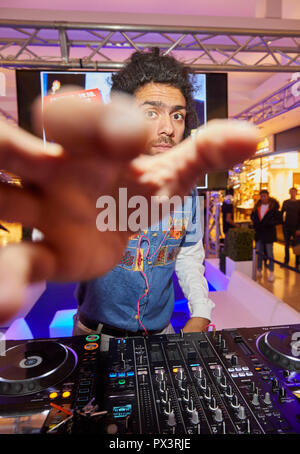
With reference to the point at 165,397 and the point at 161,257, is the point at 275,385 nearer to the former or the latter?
the point at 165,397

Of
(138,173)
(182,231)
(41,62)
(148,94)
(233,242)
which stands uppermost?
(41,62)

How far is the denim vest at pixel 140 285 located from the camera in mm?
1192

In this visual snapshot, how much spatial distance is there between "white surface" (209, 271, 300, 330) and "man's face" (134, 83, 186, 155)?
4.27 ft

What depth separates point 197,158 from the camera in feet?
0.83

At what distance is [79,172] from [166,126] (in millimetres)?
714

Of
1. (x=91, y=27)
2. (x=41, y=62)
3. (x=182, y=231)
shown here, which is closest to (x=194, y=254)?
(x=182, y=231)

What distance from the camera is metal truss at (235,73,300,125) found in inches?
215

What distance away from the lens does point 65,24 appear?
2545 millimetres

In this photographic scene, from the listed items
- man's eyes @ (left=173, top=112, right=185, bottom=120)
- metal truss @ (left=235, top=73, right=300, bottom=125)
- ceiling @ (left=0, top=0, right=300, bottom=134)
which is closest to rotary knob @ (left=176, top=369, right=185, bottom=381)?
man's eyes @ (left=173, top=112, right=185, bottom=120)

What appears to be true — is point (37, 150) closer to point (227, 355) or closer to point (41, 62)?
point (227, 355)

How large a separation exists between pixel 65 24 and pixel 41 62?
56 cm

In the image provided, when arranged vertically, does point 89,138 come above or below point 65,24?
below

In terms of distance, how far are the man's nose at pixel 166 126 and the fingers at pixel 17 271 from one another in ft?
2.10

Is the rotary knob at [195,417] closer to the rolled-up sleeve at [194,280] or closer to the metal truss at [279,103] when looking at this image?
the rolled-up sleeve at [194,280]
